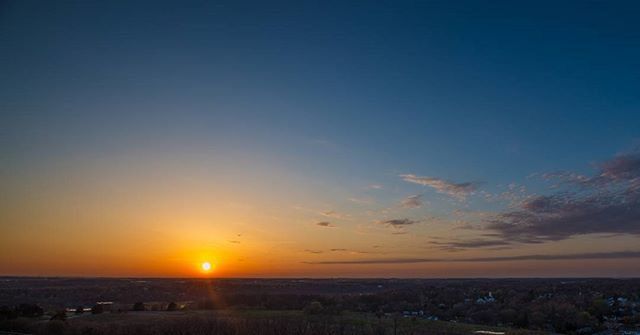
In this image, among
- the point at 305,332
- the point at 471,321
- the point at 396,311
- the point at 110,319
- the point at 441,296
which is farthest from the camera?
the point at 441,296

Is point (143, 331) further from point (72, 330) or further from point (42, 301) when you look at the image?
point (42, 301)

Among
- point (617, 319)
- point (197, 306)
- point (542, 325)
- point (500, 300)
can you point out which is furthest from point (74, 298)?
point (617, 319)

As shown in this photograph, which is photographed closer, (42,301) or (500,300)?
(500,300)

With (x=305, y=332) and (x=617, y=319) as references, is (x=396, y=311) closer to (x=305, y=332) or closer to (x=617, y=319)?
(x=617, y=319)

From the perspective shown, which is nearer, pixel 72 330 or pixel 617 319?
pixel 72 330

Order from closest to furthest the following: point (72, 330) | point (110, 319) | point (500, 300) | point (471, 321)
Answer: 1. point (72, 330)
2. point (110, 319)
3. point (471, 321)
4. point (500, 300)

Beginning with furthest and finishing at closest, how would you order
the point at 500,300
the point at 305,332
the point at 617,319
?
1. the point at 500,300
2. the point at 617,319
3. the point at 305,332

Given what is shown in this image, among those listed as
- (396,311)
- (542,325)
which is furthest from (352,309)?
(542,325)

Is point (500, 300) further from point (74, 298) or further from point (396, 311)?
point (74, 298)

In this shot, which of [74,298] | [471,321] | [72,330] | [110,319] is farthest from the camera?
[74,298]
